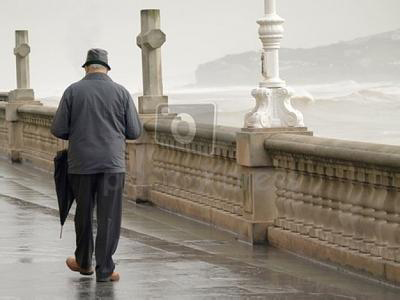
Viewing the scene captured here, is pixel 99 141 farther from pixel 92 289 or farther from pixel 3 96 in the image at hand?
pixel 3 96

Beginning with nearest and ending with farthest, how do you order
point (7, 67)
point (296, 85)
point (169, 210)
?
point (169, 210) < point (7, 67) < point (296, 85)

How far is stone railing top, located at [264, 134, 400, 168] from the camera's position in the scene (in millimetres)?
10000

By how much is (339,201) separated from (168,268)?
4.86ft

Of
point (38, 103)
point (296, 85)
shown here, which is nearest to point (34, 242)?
point (38, 103)

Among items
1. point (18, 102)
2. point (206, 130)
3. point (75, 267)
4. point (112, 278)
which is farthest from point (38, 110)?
point (112, 278)

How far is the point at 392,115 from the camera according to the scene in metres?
88.4

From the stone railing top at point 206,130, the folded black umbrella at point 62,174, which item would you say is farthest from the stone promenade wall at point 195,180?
the folded black umbrella at point 62,174

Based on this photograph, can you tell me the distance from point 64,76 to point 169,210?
66761 millimetres

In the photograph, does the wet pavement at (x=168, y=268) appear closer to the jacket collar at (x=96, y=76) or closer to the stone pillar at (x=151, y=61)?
the jacket collar at (x=96, y=76)

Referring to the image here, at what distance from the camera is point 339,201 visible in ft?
36.5

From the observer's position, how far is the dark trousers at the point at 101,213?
10.0m

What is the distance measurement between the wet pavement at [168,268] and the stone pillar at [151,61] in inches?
77.2

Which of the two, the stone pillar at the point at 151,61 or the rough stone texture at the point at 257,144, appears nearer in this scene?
the rough stone texture at the point at 257,144

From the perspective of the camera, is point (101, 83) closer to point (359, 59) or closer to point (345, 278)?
point (345, 278)
